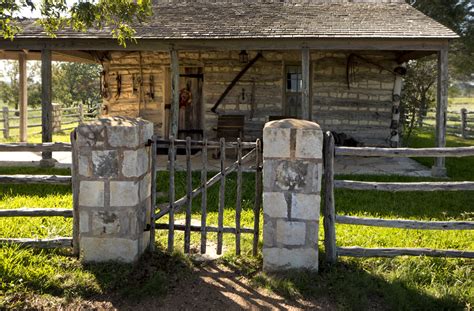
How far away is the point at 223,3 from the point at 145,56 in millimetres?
2667

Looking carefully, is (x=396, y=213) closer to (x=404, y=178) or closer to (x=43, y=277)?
(x=404, y=178)

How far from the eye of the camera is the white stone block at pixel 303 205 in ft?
13.8

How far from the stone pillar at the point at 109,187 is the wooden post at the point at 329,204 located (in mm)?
1888

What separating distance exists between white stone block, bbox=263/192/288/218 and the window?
827cm

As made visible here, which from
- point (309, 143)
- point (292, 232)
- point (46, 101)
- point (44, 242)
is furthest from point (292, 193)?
point (46, 101)

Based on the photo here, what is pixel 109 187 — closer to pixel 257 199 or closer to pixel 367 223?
pixel 257 199

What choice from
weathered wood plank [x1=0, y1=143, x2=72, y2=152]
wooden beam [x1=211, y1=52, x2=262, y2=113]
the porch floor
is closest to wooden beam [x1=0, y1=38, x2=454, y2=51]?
wooden beam [x1=211, y1=52, x2=262, y2=113]

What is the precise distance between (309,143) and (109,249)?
2221 millimetres

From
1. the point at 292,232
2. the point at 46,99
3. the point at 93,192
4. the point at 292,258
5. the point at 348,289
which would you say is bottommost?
the point at 348,289

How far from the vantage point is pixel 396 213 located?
6477 millimetres

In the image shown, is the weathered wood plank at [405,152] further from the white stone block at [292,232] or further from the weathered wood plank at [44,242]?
the weathered wood plank at [44,242]

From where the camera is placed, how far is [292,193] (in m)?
4.21

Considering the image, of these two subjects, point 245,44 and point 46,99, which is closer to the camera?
point 245,44

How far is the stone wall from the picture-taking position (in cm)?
1198
